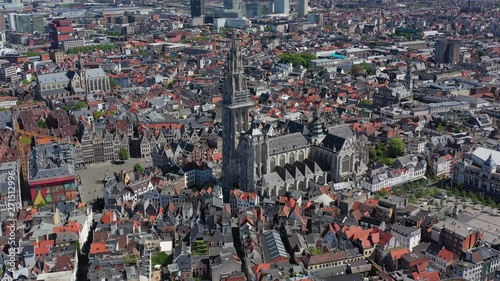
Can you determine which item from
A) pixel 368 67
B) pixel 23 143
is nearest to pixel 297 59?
pixel 368 67

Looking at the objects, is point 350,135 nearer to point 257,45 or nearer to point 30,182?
point 30,182

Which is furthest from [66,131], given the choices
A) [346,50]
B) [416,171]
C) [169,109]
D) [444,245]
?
[346,50]

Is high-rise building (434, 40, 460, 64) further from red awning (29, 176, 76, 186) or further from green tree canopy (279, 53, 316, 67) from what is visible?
red awning (29, 176, 76, 186)

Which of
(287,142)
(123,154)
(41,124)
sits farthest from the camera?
(41,124)

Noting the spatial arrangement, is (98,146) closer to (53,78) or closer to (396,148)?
(396,148)

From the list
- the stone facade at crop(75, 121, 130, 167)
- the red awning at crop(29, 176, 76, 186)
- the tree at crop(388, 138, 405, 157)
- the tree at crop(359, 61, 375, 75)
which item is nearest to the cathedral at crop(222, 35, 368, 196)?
the tree at crop(388, 138, 405, 157)

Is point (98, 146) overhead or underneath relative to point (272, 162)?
underneath
